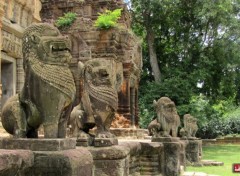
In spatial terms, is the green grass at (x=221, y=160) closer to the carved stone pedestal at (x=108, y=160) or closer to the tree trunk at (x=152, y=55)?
Answer: the carved stone pedestal at (x=108, y=160)

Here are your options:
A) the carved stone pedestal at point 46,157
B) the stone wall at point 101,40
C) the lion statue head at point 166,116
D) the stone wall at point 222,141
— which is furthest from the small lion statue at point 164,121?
the stone wall at point 222,141

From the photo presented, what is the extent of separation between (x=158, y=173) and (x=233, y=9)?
71.2ft

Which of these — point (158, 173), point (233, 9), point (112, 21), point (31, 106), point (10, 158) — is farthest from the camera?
point (233, 9)

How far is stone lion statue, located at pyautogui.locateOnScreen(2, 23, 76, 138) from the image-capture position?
3854 millimetres

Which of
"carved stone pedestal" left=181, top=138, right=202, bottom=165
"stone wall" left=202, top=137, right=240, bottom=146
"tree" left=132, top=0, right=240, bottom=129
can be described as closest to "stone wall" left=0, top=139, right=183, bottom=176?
"carved stone pedestal" left=181, top=138, right=202, bottom=165

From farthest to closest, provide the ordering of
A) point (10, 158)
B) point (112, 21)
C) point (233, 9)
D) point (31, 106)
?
point (233, 9)
point (112, 21)
point (31, 106)
point (10, 158)

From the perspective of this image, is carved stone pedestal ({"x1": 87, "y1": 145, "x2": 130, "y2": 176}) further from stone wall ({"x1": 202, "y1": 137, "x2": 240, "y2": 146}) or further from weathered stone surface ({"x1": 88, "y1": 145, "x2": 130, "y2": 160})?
stone wall ({"x1": 202, "y1": 137, "x2": 240, "y2": 146})

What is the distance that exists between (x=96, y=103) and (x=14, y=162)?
252 cm

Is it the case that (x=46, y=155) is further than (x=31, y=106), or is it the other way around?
(x=31, y=106)

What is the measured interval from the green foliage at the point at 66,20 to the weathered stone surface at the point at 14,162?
12.9 metres

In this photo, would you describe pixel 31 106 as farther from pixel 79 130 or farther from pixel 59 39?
pixel 79 130

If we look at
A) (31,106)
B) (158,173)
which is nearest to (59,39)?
(31,106)

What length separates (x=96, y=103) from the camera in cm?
550

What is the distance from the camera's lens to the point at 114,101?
5.53m
